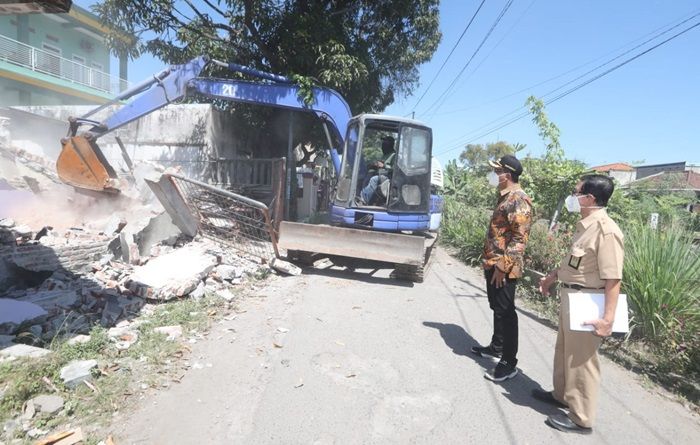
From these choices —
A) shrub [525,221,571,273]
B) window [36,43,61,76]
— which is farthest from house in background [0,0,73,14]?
window [36,43,61,76]

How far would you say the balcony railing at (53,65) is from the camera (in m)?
17.1

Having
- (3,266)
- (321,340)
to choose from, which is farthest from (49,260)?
(321,340)

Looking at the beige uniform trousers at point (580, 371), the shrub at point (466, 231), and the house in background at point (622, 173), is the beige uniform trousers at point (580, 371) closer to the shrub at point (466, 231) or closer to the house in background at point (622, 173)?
the shrub at point (466, 231)

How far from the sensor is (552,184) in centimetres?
829

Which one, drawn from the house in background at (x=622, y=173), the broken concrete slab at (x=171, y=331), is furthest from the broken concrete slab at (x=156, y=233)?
the house in background at (x=622, y=173)

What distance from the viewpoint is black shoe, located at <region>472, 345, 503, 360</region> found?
4.12 m

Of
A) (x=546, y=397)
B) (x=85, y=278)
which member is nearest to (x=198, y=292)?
(x=85, y=278)

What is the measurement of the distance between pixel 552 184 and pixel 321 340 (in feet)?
20.0

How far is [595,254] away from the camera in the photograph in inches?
112

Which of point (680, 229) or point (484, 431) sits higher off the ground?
point (680, 229)

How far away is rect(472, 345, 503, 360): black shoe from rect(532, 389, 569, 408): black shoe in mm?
644

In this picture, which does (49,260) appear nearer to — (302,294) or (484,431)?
(302,294)

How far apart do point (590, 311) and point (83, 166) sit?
8.29 meters

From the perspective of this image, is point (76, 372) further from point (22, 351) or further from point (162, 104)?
point (162, 104)
